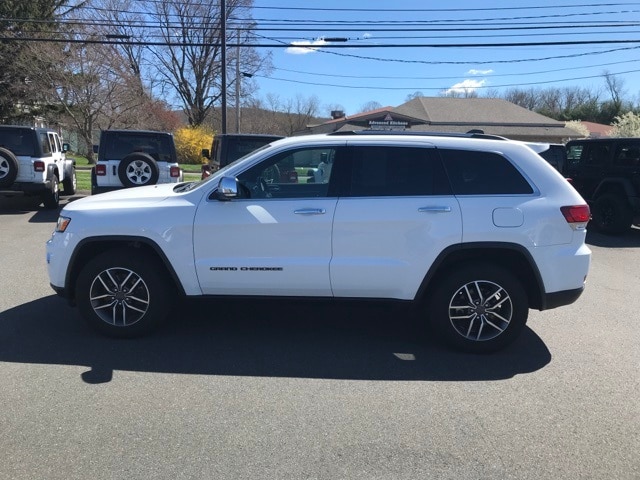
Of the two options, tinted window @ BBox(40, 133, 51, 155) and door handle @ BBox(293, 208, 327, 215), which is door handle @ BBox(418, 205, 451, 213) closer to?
door handle @ BBox(293, 208, 327, 215)

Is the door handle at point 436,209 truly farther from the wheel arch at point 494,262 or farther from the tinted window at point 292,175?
the tinted window at point 292,175

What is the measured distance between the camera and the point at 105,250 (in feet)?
15.2

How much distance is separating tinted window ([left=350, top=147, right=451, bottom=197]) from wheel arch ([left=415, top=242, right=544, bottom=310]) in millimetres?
529

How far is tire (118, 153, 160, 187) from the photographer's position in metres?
10.9

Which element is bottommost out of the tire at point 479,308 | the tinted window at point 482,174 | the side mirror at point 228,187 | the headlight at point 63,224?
the tire at point 479,308

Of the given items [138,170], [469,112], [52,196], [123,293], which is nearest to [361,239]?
[123,293]

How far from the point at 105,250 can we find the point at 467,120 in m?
34.4

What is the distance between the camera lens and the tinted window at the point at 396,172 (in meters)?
4.45

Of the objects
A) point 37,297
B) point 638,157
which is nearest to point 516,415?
point 37,297

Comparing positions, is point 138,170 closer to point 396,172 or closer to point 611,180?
point 396,172

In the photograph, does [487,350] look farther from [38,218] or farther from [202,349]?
[38,218]

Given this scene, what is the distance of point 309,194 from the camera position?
180 inches

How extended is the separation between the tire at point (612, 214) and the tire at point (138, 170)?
31.8 feet

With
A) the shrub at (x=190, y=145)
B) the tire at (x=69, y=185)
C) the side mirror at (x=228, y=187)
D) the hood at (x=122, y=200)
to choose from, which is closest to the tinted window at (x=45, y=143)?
the tire at (x=69, y=185)
